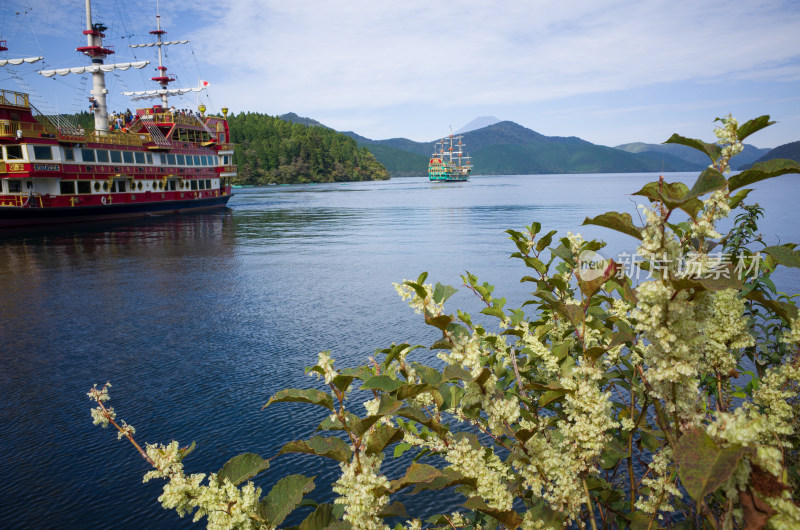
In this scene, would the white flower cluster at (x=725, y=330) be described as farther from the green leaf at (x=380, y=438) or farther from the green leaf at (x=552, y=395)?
the green leaf at (x=380, y=438)

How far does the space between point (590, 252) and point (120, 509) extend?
5.87 meters

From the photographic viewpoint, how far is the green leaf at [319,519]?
206 cm

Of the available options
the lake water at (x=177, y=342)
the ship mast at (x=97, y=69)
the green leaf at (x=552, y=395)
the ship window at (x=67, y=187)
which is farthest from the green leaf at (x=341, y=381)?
the ship mast at (x=97, y=69)

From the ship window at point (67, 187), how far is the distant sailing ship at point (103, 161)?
7 cm

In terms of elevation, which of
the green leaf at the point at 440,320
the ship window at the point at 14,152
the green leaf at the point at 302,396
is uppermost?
the ship window at the point at 14,152

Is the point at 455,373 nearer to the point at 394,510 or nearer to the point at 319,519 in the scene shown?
the point at 394,510

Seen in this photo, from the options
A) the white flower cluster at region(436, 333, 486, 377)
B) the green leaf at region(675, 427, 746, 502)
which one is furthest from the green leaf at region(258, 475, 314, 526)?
the green leaf at region(675, 427, 746, 502)

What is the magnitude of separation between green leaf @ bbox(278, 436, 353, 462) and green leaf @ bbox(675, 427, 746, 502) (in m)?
1.21

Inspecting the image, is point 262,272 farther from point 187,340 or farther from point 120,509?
point 120,509

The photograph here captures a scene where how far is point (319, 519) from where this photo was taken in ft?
6.93

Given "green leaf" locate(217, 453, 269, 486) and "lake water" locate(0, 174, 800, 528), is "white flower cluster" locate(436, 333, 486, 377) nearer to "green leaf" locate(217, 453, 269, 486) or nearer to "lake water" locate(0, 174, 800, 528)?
"green leaf" locate(217, 453, 269, 486)

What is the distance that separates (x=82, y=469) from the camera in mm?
6348

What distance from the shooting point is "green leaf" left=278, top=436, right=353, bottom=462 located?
1.95 meters

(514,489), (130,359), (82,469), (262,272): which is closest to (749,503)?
(514,489)
